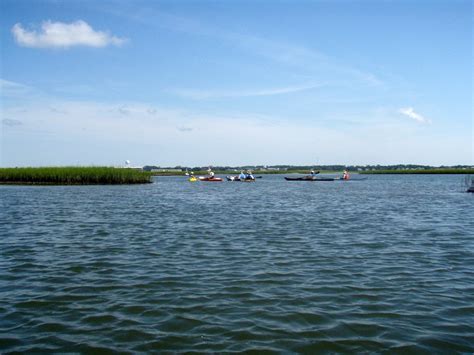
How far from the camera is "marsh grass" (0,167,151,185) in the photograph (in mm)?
64250

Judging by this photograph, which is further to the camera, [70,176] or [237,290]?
[70,176]

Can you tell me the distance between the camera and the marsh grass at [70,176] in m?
64.2

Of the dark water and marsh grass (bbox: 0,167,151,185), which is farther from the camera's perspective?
marsh grass (bbox: 0,167,151,185)

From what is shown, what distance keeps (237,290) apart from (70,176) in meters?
59.1

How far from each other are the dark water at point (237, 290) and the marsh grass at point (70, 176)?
4564 centimetres

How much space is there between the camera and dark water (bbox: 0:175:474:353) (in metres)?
7.29

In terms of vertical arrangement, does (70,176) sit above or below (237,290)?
above

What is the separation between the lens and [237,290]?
1011cm

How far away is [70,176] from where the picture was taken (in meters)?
63.8

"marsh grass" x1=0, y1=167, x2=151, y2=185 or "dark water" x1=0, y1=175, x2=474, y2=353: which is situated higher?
"marsh grass" x1=0, y1=167, x2=151, y2=185

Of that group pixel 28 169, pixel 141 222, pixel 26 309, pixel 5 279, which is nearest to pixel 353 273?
pixel 26 309

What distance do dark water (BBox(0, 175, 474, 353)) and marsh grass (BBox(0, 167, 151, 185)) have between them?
45.6 metres

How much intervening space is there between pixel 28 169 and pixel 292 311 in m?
68.2

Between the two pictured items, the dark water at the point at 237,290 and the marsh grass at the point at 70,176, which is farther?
the marsh grass at the point at 70,176
